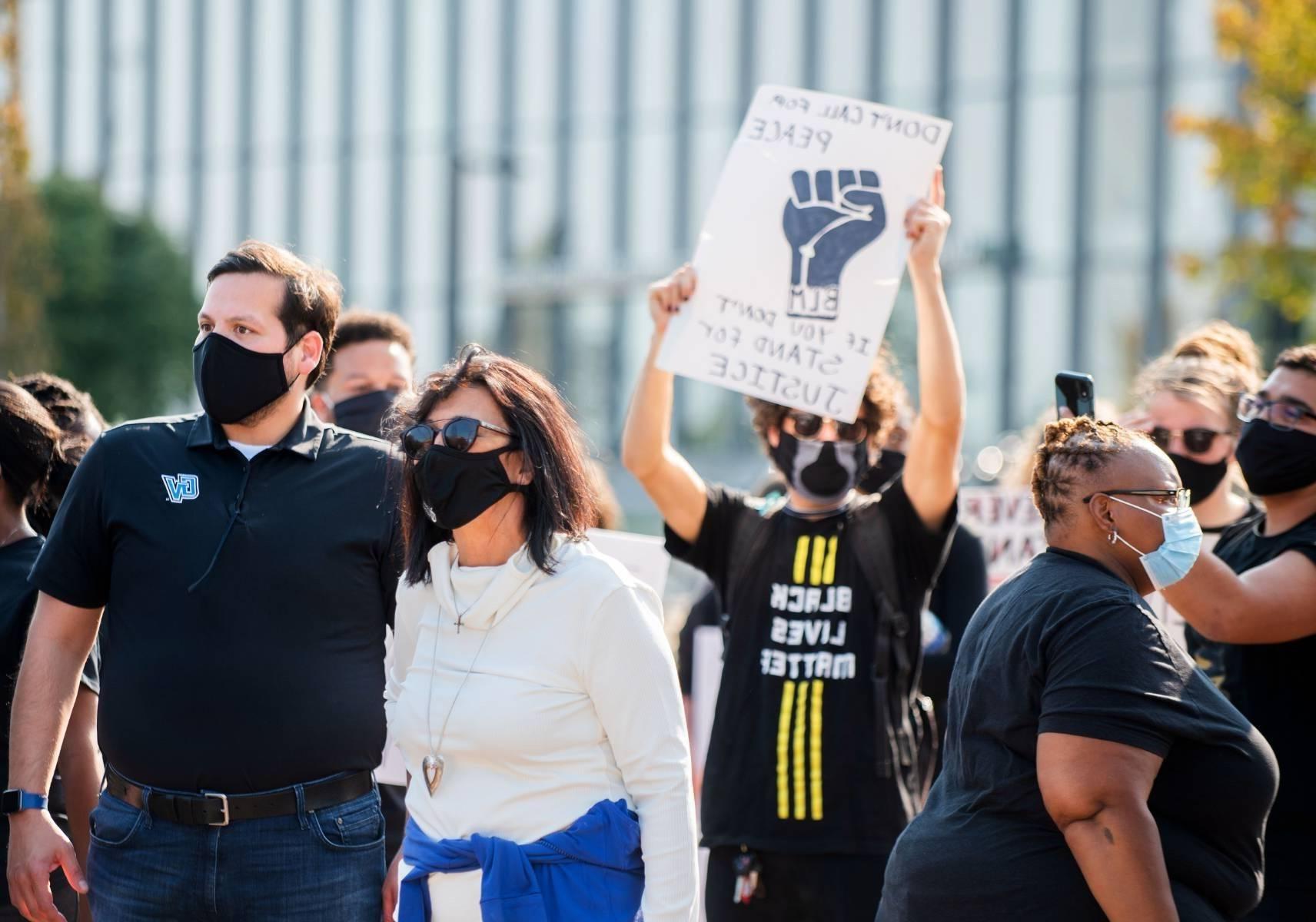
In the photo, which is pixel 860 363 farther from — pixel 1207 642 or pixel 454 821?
pixel 454 821

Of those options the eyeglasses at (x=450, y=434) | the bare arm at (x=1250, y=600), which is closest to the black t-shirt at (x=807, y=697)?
the bare arm at (x=1250, y=600)

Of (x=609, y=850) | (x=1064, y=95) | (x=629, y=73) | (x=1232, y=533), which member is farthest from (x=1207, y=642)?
(x=629, y=73)

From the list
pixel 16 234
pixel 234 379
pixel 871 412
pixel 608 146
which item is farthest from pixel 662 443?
pixel 608 146

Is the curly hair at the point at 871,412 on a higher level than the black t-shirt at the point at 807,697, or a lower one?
higher

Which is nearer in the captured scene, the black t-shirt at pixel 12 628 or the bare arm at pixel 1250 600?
the bare arm at pixel 1250 600

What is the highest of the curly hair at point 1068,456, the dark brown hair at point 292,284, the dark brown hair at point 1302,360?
the dark brown hair at point 292,284

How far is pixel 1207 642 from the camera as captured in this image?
4625mm

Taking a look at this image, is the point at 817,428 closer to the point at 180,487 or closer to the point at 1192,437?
the point at 1192,437

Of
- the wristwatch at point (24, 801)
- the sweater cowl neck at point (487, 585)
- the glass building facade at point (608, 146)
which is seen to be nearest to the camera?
the sweater cowl neck at point (487, 585)

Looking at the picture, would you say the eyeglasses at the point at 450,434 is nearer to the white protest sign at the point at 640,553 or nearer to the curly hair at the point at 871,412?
the curly hair at the point at 871,412

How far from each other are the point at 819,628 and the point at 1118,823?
155cm

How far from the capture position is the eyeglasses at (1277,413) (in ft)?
14.5

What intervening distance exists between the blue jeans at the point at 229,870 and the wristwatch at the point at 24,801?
16 centimetres

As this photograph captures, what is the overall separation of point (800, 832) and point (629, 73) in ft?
97.6
